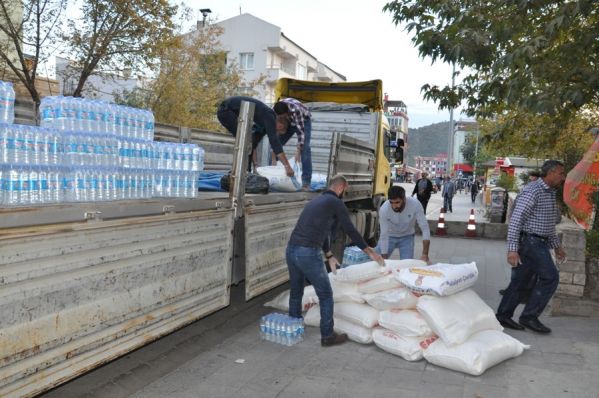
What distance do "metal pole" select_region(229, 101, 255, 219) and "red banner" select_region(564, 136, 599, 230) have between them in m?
4.32

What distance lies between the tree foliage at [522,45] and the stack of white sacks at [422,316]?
6.98 ft

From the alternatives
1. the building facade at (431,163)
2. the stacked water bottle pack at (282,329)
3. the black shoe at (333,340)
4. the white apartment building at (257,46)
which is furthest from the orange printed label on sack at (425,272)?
the building facade at (431,163)

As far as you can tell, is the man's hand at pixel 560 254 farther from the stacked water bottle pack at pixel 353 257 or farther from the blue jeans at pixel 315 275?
the blue jeans at pixel 315 275

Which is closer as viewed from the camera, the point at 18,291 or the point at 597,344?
the point at 18,291

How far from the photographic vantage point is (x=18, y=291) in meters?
2.82

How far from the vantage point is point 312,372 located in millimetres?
4402

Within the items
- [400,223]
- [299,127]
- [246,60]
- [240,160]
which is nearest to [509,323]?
[400,223]

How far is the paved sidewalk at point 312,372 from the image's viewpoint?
13.2ft

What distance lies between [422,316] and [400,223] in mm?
1923

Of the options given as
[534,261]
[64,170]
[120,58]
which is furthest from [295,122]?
[120,58]

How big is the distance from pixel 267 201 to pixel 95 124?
215cm

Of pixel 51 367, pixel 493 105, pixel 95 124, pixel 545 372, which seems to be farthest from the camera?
pixel 493 105

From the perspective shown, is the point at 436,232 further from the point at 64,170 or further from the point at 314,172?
the point at 64,170

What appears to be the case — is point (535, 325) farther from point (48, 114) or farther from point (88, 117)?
point (48, 114)
